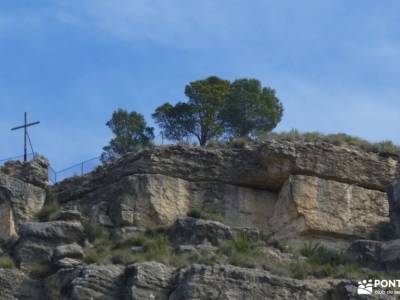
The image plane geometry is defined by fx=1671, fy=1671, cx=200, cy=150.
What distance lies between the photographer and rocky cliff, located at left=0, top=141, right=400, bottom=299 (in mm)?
37125

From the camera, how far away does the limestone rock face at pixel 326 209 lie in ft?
139

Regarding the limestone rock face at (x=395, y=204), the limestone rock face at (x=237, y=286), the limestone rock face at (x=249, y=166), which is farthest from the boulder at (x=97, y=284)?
the limestone rock face at (x=395, y=204)

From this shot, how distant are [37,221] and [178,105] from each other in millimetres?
8299

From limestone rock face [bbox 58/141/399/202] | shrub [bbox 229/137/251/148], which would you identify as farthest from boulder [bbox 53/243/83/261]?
shrub [bbox 229/137/251/148]

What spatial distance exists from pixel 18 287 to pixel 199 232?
4.66m

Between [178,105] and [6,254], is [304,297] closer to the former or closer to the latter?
[6,254]

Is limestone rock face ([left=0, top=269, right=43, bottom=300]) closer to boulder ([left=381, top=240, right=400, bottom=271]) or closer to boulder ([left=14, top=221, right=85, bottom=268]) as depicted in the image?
boulder ([left=14, top=221, right=85, bottom=268])

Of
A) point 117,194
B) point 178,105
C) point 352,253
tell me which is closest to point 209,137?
point 178,105

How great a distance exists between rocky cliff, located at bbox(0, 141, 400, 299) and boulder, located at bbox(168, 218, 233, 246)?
0.03m

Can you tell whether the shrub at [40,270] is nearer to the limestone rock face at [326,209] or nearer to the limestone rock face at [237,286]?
the limestone rock face at [237,286]

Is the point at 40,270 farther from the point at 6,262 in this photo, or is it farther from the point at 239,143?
the point at 239,143

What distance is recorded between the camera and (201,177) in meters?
43.2

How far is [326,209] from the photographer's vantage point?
1677 inches

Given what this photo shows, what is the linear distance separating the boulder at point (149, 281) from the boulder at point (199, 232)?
250 centimetres
